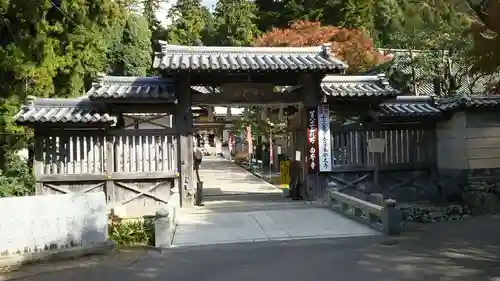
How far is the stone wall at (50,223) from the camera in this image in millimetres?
8086

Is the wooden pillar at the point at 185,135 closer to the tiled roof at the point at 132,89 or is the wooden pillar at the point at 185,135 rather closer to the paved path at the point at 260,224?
the tiled roof at the point at 132,89

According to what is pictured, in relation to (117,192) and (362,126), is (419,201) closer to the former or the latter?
(362,126)

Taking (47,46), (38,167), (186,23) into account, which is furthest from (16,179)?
(186,23)

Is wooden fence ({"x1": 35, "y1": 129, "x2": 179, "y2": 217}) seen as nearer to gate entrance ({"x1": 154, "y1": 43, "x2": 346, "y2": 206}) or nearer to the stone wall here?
gate entrance ({"x1": 154, "y1": 43, "x2": 346, "y2": 206})

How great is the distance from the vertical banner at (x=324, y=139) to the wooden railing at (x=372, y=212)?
1458mm

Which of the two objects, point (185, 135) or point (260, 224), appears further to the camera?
point (185, 135)

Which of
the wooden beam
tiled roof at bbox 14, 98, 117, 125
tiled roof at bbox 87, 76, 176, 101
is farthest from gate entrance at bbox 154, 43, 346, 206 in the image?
tiled roof at bbox 14, 98, 117, 125

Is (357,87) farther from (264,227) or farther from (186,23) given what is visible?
(186,23)

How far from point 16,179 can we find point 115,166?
291cm

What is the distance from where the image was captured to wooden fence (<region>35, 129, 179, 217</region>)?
13.7 m

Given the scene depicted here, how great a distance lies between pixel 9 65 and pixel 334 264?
37.9 ft

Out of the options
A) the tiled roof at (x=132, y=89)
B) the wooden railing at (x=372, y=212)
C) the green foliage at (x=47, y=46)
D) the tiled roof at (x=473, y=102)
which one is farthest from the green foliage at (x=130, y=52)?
the tiled roof at (x=473, y=102)

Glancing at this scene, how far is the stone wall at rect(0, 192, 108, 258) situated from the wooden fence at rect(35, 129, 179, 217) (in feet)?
16.8

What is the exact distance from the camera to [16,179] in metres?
13.9
